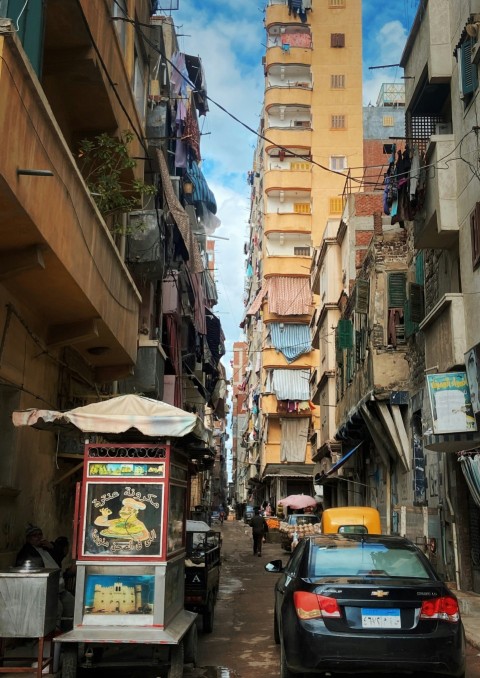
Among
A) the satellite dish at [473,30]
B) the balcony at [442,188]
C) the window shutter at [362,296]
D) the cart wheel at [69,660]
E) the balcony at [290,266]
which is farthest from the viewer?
the balcony at [290,266]

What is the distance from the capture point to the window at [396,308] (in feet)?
64.7

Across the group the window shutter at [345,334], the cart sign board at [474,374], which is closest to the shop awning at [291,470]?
the window shutter at [345,334]

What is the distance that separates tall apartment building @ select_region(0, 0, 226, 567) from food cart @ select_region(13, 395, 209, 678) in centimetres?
196

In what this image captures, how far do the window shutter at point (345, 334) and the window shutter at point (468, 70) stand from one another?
1407cm

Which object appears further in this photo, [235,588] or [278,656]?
[235,588]

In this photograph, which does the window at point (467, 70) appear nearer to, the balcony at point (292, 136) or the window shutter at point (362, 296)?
the window shutter at point (362, 296)

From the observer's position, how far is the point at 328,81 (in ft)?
172

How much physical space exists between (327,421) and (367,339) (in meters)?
13.4

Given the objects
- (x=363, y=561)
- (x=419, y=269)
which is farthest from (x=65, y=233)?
(x=419, y=269)

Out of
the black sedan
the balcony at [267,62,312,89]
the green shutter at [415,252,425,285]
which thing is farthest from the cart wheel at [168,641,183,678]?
the balcony at [267,62,312,89]

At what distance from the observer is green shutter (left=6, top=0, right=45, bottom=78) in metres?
7.28

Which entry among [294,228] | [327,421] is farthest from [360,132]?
[327,421]

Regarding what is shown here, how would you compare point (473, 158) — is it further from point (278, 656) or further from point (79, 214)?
point (278, 656)

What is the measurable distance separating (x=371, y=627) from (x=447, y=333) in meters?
7.89
